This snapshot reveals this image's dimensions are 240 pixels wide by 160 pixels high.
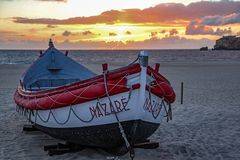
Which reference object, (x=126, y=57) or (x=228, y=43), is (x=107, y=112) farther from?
(x=228, y=43)

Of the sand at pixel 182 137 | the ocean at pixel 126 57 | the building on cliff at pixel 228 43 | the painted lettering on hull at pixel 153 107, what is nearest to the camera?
the painted lettering on hull at pixel 153 107

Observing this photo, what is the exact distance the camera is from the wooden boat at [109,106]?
638 centimetres

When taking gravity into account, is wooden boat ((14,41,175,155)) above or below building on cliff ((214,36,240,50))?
above

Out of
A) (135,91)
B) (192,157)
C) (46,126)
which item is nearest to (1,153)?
(46,126)

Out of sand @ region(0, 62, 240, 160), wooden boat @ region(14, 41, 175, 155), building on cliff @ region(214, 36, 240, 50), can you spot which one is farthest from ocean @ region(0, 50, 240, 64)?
building on cliff @ region(214, 36, 240, 50)

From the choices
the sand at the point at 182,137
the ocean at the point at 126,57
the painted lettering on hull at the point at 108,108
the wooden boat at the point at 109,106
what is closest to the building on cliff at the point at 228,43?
the ocean at the point at 126,57

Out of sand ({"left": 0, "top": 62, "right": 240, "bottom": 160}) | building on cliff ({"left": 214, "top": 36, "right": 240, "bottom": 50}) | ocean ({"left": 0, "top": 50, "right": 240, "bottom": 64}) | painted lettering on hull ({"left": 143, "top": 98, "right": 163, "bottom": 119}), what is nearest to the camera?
painted lettering on hull ({"left": 143, "top": 98, "right": 163, "bottom": 119})

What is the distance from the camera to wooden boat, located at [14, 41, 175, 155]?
6.38 m

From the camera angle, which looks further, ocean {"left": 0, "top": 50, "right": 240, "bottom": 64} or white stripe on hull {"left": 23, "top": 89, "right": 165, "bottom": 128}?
ocean {"left": 0, "top": 50, "right": 240, "bottom": 64}

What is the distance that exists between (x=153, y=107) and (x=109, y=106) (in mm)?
923

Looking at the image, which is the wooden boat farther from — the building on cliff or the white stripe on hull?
the building on cliff

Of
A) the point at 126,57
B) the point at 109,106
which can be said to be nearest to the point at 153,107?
the point at 109,106

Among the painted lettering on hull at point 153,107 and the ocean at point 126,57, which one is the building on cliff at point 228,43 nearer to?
the ocean at point 126,57

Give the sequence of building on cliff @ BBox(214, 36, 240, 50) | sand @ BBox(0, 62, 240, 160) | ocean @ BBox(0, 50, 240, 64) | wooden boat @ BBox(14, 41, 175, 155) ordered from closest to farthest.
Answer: wooden boat @ BBox(14, 41, 175, 155) → sand @ BBox(0, 62, 240, 160) → ocean @ BBox(0, 50, 240, 64) → building on cliff @ BBox(214, 36, 240, 50)
